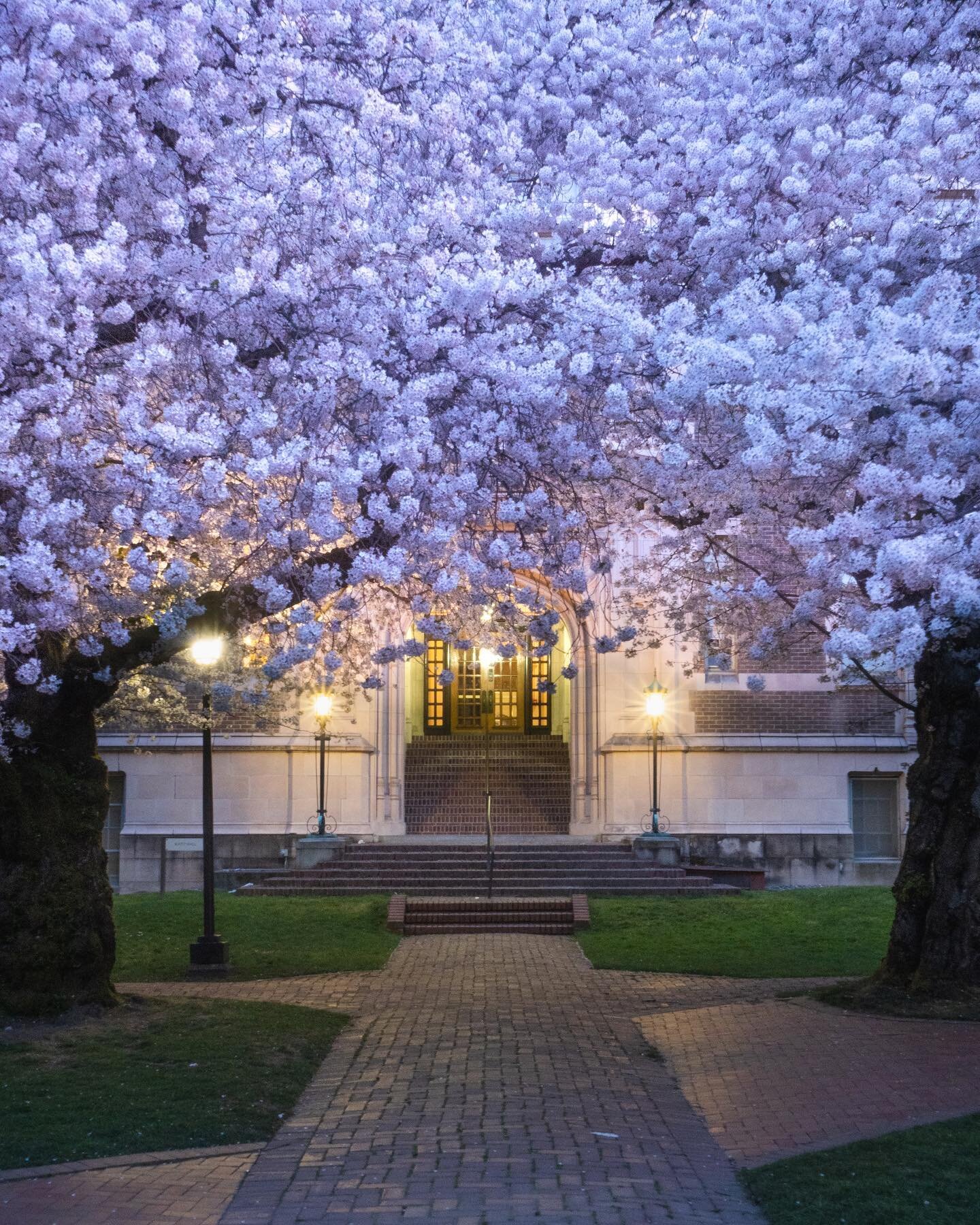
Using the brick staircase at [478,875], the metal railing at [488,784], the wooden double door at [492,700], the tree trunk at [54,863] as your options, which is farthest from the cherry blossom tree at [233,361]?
the wooden double door at [492,700]

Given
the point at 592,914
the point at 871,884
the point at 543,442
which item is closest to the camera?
the point at 543,442

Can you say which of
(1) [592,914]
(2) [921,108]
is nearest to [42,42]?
(2) [921,108]

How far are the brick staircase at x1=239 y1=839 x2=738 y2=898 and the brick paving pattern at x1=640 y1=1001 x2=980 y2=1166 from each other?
350 inches

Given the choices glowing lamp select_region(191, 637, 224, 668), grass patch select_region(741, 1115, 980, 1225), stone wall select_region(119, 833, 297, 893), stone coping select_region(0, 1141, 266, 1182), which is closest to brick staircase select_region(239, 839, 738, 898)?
stone wall select_region(119, 833, 297, 893)

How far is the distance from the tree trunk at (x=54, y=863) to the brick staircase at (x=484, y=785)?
45.0ft

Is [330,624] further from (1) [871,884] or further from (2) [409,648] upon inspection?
(1) [871,884]

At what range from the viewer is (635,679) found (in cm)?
2522

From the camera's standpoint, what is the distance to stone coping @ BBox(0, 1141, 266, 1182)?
7344mm

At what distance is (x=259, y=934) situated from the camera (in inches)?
691

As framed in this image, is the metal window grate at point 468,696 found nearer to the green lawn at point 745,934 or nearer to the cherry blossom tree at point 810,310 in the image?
the green lawn at point 745,934

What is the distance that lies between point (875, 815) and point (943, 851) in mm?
13987

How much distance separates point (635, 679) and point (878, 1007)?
13.5 m

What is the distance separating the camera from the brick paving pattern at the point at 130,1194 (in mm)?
6625

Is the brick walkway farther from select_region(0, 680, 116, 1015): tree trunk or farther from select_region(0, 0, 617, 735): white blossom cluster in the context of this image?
select_region(0, 0, 617, 735): white blossom cluster
